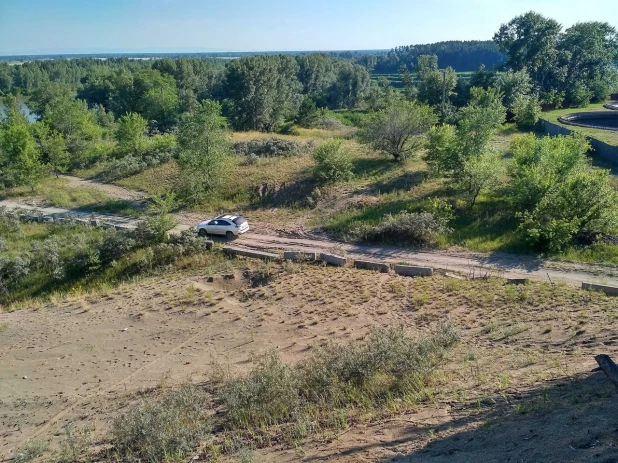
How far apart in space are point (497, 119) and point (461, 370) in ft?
66.9

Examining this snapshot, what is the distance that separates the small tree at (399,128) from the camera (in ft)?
103

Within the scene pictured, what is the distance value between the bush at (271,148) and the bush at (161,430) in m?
26.7

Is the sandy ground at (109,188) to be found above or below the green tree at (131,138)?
below

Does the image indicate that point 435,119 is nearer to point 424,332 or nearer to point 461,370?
point 424,332

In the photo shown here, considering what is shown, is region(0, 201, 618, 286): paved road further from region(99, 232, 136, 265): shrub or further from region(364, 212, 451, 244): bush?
region(99, 232, 136, 265): shrub

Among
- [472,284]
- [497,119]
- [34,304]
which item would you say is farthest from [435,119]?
[34,304]

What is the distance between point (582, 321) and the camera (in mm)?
14570

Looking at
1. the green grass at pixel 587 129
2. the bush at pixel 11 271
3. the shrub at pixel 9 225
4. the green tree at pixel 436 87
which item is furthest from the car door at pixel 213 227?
the green tree at pixel 436 87

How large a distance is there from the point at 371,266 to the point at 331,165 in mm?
10248

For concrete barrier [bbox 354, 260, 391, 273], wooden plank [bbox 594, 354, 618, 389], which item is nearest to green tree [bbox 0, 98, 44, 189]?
concrete barrier [bbox 354, 260, 391, 273]

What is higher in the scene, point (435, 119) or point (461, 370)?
point (435, 119)

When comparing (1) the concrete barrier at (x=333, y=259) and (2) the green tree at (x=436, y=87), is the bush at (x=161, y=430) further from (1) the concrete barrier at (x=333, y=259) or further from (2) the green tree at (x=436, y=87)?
(2) the green tree at (x=436, y=87)

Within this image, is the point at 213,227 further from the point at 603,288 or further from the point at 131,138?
the point at 131,138

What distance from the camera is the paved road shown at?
19422 mm
